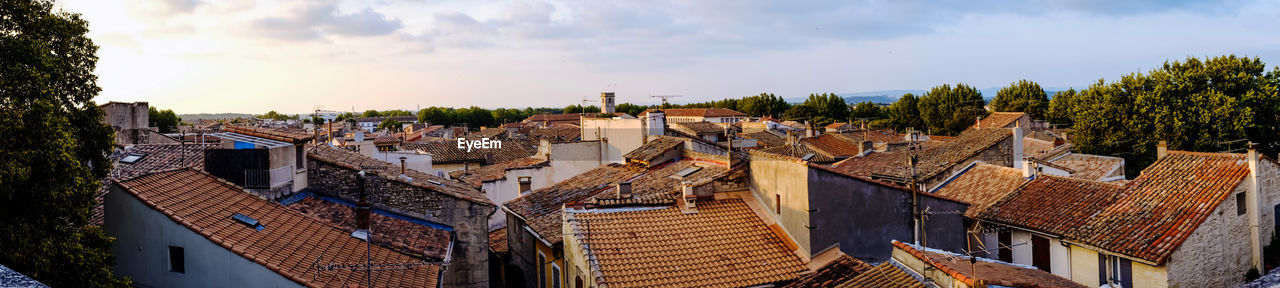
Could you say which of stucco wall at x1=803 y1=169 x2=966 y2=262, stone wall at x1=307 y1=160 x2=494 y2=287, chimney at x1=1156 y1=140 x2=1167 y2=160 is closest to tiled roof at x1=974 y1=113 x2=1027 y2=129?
chimney at x1=1156 y1=140 x2=1167 y2=160

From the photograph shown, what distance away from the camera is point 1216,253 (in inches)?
611

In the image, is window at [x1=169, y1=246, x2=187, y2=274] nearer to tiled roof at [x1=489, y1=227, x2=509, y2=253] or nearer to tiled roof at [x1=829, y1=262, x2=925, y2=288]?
tiled roof at [x1=829, y1=262, x2=925, y2=288]

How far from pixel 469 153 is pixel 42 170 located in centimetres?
3171

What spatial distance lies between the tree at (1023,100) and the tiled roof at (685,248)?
84069mm

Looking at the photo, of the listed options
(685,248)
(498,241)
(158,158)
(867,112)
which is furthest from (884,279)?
(867,112)

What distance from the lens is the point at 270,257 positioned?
39.5 ft

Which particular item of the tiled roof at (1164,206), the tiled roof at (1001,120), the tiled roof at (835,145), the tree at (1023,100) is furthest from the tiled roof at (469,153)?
the tree at (1023,100)

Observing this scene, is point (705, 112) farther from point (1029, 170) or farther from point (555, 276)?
point (555, 276)

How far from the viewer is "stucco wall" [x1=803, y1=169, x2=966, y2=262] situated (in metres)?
13.0

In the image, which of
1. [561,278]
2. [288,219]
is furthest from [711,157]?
[288,219]

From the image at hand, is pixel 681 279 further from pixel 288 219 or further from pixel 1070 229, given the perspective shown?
pixel 1070 229

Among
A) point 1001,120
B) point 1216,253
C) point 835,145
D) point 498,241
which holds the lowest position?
point 498,241

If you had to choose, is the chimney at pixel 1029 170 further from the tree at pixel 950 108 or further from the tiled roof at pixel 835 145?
the tree at pixel 950 108

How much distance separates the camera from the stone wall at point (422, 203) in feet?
56.4
